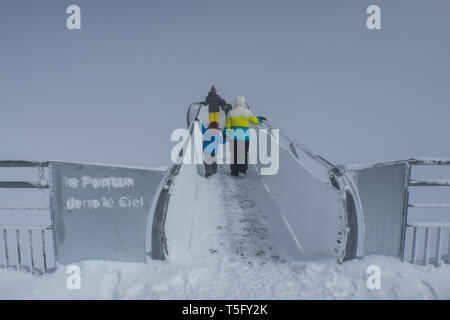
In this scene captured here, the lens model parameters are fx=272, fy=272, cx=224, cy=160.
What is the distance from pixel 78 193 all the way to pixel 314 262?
123 inches

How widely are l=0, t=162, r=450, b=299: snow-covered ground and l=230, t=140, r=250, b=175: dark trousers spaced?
3.07m

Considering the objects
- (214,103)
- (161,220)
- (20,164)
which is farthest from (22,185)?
(214,103)

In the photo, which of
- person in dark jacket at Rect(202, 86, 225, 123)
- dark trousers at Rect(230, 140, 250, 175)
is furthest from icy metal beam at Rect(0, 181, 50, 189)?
person in dark jacket at Rect(202, 86, 225, 123)

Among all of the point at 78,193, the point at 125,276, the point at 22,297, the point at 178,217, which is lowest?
the point at 22,297

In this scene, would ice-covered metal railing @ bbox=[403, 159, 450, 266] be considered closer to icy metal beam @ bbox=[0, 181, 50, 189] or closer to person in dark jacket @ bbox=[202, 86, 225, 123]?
icy metal beam @ bbox=[0, 181, 50, 189]

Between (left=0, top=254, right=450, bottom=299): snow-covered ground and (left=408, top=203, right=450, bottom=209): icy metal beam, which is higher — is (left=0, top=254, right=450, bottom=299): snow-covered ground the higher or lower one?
the lower one

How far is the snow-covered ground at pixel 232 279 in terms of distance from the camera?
2.99m

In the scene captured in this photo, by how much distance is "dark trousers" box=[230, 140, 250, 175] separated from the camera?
670cm

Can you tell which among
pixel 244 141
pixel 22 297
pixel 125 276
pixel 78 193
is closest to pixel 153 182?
pixel 78 193

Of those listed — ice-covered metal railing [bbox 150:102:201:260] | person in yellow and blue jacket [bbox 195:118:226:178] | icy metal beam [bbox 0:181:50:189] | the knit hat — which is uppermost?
the knit hat

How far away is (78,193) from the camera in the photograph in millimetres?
3338

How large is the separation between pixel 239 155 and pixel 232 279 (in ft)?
13.1

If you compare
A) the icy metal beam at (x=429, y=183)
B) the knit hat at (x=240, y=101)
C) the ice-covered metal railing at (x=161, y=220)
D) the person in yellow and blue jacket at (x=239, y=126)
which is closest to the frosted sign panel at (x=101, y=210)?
the ice-covered metal railing at (x=161, y=220)

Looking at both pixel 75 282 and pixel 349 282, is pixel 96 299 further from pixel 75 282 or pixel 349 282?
pixel 349 282
